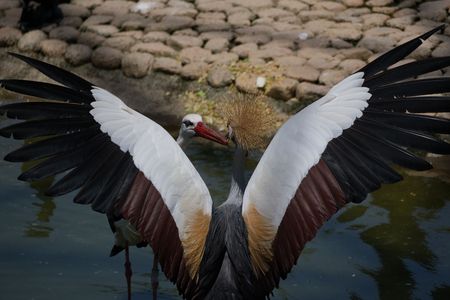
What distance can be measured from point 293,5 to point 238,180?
15.2 feet

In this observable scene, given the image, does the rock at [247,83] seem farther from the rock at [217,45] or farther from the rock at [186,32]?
the rock at [186,32]

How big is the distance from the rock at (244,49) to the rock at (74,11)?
1734 mm

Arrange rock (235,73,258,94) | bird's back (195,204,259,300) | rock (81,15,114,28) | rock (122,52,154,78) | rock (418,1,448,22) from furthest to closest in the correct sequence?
rock (81,15,114,28), rock (418,1,448,22), rock (122,52,154,78), rock (235,73,258,94), bird's back (195,204,259,300)

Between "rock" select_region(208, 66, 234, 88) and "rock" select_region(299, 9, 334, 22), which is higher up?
"rock" select_region(299, 9, 334, 22)

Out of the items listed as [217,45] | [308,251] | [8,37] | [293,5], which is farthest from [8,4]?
[308,251]

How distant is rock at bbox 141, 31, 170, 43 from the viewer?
27.1 ft

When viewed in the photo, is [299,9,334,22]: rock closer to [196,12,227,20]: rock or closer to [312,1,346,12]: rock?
[312,1,346,12]: rock

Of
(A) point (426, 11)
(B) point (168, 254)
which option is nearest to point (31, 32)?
(A) point (426, 11)

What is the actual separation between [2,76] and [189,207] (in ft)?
15.8

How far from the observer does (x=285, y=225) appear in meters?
4.04

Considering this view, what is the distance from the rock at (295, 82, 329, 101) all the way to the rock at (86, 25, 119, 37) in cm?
210

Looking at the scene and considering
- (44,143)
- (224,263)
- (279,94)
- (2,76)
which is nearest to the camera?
(44,143)

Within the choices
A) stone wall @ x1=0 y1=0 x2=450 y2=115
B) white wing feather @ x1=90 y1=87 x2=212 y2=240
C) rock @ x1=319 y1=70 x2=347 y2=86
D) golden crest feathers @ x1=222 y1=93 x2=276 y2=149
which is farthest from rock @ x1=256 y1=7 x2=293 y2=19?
white wing feather @ x1=90 y1=87 x2=212 y2=240

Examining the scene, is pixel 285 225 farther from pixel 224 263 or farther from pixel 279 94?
Result: pixel 279 94
